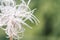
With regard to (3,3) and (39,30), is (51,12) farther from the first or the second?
(3,3)

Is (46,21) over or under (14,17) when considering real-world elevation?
over

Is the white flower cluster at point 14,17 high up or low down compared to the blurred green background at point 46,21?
down

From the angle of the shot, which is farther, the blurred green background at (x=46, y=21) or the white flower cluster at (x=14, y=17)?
the blurred green background at (x=46, y=21)

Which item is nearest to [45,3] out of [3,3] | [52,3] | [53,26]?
[52,3]

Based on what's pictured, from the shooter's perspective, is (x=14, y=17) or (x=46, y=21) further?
(x=46, y=21)
